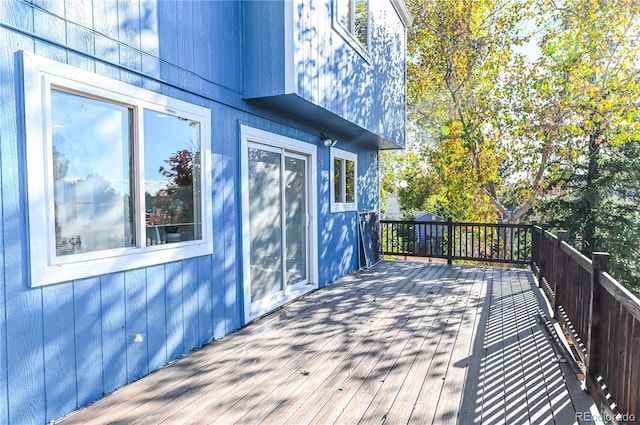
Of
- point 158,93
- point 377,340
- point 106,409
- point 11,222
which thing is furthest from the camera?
point 377,340

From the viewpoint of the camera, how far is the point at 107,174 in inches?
94.0

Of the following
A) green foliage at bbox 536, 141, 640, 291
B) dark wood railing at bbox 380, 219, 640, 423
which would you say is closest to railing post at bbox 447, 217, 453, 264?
dark wood railing at bbox 380, 219, 640, 423

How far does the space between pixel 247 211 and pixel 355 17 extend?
3325 millimetres

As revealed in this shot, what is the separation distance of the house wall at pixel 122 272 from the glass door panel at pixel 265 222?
0.33 m

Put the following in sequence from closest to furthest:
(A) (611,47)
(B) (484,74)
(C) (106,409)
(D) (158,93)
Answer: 1. (C) (106,409)
2. (D) (158,93)
3. (A) (611,47)
4. (B) (484,74)

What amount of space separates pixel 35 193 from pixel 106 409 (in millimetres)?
1327

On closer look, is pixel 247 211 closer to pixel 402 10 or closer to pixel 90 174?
pixel 90 174

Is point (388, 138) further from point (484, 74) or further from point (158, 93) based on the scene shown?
point (484, 74)

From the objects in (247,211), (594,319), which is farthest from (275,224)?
(594,319)

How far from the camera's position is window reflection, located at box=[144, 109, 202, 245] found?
2.69m

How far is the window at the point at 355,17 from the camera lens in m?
4.64

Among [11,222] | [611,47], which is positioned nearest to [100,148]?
[11,222]

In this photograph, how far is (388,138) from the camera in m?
6.58

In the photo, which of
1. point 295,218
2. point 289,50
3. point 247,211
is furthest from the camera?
point 295,218
